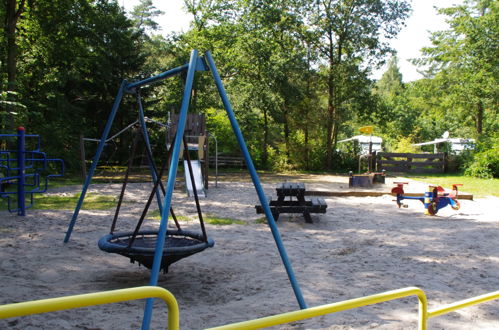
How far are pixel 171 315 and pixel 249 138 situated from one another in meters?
24.4

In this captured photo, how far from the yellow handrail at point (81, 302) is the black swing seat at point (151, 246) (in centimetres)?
260

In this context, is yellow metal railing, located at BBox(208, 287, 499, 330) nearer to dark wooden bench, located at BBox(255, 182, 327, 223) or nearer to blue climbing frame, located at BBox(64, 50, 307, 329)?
blue climbing frame, located at BBox(64, 50, 307, 329)

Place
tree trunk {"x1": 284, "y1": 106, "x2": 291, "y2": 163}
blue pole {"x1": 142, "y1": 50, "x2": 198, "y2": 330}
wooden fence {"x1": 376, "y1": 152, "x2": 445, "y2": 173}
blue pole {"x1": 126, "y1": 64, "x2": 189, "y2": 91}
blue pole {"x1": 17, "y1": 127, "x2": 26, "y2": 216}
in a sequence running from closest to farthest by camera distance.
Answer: blue pole {"x1": 142, "y1": 50, "x2": 198, "y2": 330}, blue pole {"x1": 126, "y1": 64, "x2": 189, "y2": 91}, blue pole {"x1": 17, "y1": 127, "x2": 26, "y2": 216}, wooden fence {"x1": 376, "y1": 152, "x2": 445, "y2": 173}, tree trunk {"x1": 284, "y1": 106, "x2": 291, "y2": 163}

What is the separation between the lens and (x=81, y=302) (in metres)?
1.42

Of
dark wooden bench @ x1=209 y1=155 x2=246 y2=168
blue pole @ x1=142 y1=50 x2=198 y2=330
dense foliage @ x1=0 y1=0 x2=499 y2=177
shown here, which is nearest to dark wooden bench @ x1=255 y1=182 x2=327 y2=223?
blue pole @ x1=142 y1=50 x2=198 y2=330

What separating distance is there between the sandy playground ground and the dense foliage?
1263cm

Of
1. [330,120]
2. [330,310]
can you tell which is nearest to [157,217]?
[330,310]

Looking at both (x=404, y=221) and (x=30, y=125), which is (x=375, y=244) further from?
(x=30, y=125)

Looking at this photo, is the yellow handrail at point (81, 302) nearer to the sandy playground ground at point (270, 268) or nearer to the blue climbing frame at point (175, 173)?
the blue climbing frame at point (175, 173)

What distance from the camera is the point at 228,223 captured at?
8.23 metres

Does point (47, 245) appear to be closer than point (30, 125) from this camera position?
Yes

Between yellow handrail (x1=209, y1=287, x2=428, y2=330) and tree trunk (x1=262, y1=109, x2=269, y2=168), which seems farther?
tree trunk (x1=262, y1=109, x2=269, y2=168)

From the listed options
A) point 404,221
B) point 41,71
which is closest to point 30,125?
point 41,71

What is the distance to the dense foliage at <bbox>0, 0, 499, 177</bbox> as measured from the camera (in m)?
19.9
